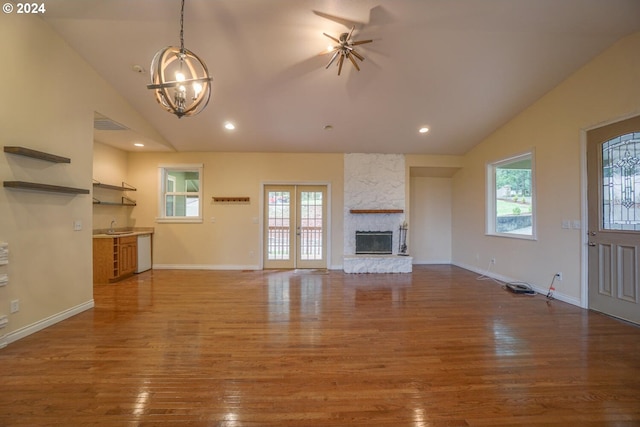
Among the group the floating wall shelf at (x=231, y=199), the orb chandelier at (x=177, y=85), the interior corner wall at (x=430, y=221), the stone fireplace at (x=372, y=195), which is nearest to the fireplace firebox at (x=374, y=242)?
the stone fireplace at (x=372, y=195)

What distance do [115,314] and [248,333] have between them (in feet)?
6.41

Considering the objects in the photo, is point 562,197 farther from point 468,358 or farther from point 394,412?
point 394,412

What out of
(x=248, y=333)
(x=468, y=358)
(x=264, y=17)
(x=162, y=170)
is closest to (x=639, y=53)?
(x=468, y=358)

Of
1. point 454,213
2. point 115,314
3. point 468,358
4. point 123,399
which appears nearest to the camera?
point 123,399

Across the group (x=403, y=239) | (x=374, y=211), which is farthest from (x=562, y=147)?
(x=374, y=211)

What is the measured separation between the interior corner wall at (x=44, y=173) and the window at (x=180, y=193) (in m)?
2.49

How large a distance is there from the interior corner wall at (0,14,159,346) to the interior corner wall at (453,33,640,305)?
22.6 feet

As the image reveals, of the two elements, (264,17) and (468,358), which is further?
(264,17)

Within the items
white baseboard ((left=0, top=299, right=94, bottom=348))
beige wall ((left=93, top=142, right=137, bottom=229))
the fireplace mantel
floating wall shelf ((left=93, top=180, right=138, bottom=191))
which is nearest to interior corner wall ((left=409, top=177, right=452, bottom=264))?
the fireplace mantel

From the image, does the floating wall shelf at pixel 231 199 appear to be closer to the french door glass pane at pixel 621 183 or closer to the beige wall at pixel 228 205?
the beige wall at pixel 228 205

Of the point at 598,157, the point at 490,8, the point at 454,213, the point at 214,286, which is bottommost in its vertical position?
the point at 214,286

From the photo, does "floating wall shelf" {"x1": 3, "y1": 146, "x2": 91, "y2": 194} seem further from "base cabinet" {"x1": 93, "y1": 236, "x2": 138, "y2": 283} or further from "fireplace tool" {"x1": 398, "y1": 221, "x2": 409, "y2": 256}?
"fireplace tool" {"x1": 398, "y1": 221, "x2": 409, "y2": 256}

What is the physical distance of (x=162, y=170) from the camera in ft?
19.9

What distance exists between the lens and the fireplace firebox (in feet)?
20.0
